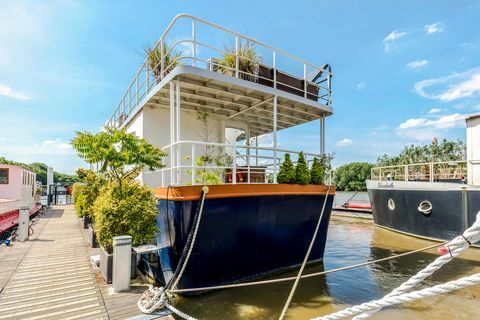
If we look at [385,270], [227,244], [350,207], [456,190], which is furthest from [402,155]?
[227,244]

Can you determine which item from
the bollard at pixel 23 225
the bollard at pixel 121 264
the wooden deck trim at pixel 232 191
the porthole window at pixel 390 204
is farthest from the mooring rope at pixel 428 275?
the porthole window at pixel 390 204

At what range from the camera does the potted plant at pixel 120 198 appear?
18.4 feet

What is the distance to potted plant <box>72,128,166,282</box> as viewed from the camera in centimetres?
560

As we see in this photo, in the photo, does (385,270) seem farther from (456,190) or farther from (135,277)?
(135,277)

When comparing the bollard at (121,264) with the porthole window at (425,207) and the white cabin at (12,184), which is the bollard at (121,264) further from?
the white cabin at (12,184)

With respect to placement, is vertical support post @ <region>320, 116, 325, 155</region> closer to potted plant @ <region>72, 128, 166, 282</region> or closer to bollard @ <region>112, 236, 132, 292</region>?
potted plant @ <region>72, 128, 166, 282</region>

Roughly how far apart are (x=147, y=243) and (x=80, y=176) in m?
7.28

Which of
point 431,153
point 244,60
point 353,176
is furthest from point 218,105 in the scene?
point 353,176

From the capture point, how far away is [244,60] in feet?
24.0

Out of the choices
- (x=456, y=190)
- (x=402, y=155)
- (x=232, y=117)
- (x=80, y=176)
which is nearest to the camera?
(x=232, y=117)

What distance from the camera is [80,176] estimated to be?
457 inches

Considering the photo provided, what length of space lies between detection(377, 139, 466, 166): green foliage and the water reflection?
2952 cm

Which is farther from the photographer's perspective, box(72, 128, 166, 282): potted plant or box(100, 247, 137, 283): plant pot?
box(72, 128, 166, 282): potted plant

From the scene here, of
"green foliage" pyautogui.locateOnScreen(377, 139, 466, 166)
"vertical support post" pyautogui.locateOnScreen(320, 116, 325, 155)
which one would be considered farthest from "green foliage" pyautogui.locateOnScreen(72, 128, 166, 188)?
"green foliage" pyautogui.locateOnScreen(377, 139, 466, 166)
